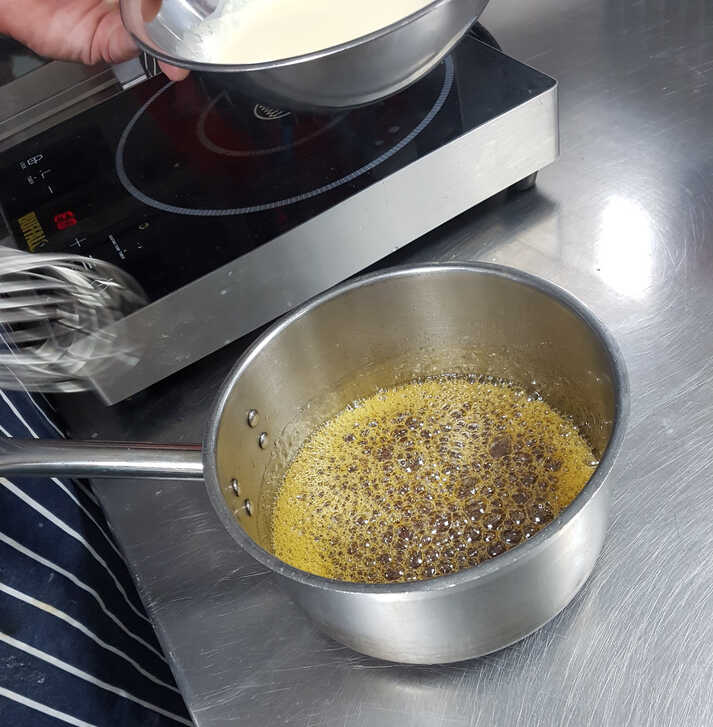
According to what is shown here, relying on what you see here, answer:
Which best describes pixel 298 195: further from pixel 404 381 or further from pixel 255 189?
pixel 404 381

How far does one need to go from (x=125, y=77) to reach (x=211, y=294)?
38cm

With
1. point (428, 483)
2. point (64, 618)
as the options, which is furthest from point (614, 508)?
point (64, 618)

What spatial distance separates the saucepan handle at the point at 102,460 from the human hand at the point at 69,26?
1.62 feet

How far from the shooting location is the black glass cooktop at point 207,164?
64cm

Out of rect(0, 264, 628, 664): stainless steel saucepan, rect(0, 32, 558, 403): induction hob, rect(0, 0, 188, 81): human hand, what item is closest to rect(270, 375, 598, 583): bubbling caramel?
rect(0, 264, 628, 664): stainless steel saucepan

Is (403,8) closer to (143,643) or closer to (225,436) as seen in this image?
(225,436)

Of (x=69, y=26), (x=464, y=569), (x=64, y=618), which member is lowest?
(x=64, y=618)

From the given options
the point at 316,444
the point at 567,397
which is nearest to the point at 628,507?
the point at 567,397

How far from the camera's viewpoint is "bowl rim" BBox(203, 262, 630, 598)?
15.0 inches

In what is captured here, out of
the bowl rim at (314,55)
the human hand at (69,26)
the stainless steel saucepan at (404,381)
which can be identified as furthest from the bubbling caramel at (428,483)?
the human hand at (69,26)

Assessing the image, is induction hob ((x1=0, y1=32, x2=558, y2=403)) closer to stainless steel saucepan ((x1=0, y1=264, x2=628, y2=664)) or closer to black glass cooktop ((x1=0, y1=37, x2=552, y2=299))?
black glass cooktop ((x1=0, y1=37, x2=552, y2=299))

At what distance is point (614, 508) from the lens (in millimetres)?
531

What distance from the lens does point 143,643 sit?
25.3 inches

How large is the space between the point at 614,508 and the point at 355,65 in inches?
12.1
